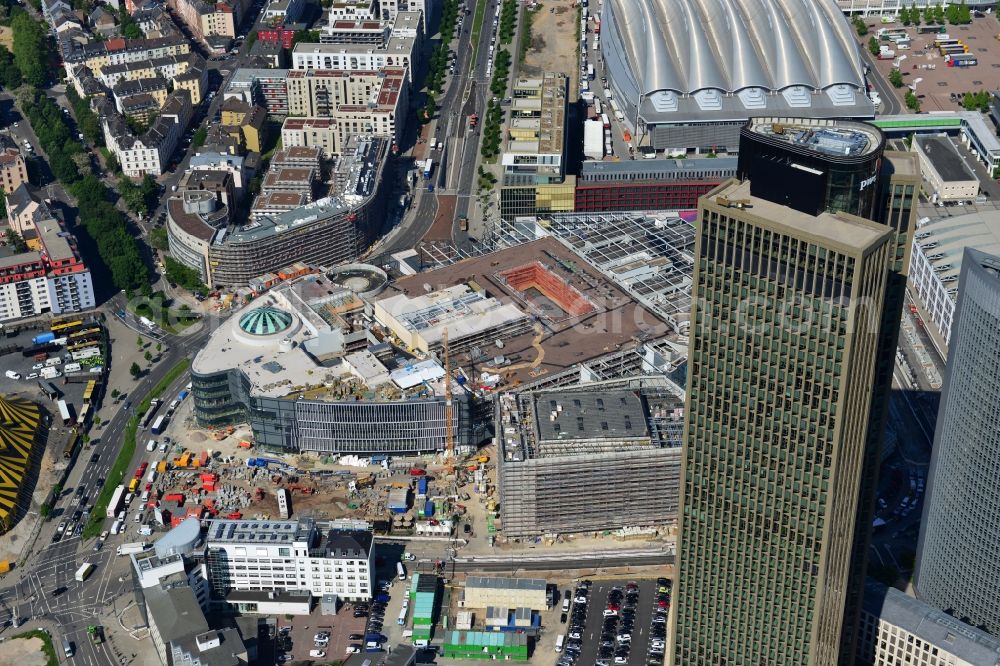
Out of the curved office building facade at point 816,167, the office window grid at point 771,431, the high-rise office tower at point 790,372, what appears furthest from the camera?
the office window grid at point 771,431

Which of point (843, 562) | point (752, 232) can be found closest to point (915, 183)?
point (752, 232)

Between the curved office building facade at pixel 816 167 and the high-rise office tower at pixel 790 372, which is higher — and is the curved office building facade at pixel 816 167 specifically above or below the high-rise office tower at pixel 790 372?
above

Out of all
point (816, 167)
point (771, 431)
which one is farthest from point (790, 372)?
point (816, 167)

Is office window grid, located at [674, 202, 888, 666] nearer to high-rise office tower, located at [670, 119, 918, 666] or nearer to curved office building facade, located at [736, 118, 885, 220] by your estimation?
high-rise office tower, located at [670, 119, 918, 666]

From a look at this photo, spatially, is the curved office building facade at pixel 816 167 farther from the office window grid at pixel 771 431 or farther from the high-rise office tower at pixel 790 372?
the office window grid at pixel 771 431

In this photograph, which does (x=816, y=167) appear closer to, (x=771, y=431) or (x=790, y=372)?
(x=790, y=372)

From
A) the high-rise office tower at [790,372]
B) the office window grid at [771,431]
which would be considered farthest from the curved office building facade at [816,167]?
the office window grid at [771,431]

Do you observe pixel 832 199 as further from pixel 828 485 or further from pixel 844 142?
pixel 828 485

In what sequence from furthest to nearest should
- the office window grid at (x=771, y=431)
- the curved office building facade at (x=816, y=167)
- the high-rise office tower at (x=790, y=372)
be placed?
the office window grid at (x=771, y=431) → the high-rise office tower at (x=790, y=372) → the curved office building facade at (x=816, y=167)

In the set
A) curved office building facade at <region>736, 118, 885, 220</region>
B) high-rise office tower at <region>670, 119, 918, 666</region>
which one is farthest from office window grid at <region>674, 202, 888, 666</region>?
curved office building facade at <region>736, 118, 885, 220</region>
